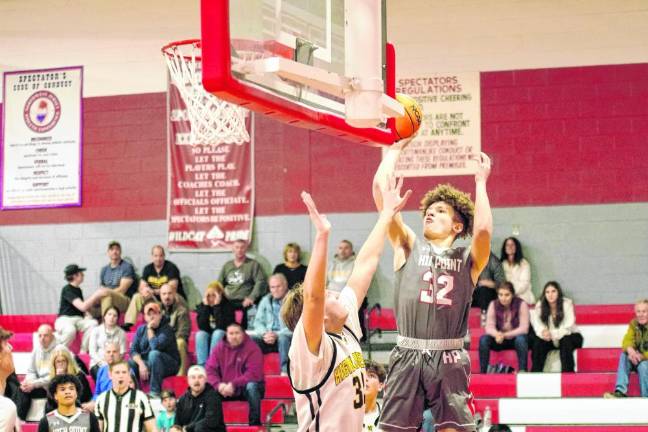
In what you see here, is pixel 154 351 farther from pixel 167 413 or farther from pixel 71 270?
pixel 71 270

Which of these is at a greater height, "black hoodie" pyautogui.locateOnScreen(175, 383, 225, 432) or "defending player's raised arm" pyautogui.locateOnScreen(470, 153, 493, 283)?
"defending player's raised arm" pyautogui.locateOnScreen(470, 153, 493, 283)

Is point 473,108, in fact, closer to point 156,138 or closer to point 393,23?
point 393,23

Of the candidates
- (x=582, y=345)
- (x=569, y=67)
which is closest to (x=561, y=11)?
(x=569, y=67)

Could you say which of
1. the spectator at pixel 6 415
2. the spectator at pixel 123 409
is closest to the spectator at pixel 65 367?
the spectator at pixel 123 409

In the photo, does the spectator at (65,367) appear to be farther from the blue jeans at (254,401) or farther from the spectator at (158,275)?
the spectator at (158,275)

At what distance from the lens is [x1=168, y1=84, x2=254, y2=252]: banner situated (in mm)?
14930

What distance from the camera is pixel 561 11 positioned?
14102mm

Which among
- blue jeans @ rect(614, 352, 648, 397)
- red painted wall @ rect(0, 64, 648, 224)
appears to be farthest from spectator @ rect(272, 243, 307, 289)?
blue jeans @ rect(614, 352, 648, 397)

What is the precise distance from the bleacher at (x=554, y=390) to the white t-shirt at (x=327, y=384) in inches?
229

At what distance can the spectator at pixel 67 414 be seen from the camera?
9500 millimetres

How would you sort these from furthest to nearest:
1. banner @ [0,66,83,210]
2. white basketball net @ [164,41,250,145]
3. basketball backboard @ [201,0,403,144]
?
banner @ [0,66,83,210], white basketball net @ [164,41,250,145], basketball backboard @ [201,0,403,144]

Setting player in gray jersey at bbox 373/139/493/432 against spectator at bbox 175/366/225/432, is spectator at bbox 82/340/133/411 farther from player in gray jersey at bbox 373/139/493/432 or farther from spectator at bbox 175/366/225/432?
player in gray jersey at bbox 373/139/493/432

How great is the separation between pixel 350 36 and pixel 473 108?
8.58 meters

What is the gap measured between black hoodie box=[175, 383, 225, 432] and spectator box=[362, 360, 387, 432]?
373cm
